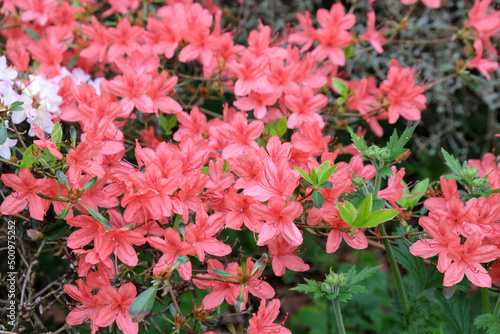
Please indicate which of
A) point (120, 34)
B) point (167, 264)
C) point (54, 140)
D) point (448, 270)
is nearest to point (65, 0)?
point (120, 34)

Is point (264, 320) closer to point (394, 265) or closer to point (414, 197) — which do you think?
point (394, 265)

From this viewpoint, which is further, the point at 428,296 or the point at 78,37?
the point at 78,37

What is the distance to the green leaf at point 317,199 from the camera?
103cm

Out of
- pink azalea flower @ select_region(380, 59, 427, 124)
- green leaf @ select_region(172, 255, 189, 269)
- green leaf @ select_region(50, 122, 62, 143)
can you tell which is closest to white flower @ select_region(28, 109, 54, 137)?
green leaf @ select_region(50, 122, 62, 143)

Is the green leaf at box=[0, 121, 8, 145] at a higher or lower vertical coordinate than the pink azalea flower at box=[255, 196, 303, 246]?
higher

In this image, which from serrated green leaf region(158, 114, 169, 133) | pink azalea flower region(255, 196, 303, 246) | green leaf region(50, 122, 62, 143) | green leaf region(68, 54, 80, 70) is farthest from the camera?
green leaf region(68, 54, 80, 70)

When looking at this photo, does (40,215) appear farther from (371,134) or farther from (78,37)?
(371,134)

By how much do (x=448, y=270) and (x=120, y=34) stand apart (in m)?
1.16

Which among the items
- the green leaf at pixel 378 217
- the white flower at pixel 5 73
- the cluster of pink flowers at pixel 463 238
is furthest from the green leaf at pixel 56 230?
the cluster of pink flowers at pixel 463 238

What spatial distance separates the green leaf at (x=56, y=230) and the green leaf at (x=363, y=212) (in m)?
0.72

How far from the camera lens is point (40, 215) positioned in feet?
3.62

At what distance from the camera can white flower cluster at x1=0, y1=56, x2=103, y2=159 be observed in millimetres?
1280

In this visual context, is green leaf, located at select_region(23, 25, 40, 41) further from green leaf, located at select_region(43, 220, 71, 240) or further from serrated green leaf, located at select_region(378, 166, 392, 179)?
serrated green leaf, located at select_region(378, 166, 392, 179)

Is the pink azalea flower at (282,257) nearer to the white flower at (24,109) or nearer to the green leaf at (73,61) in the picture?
the white flower at (24,109)
